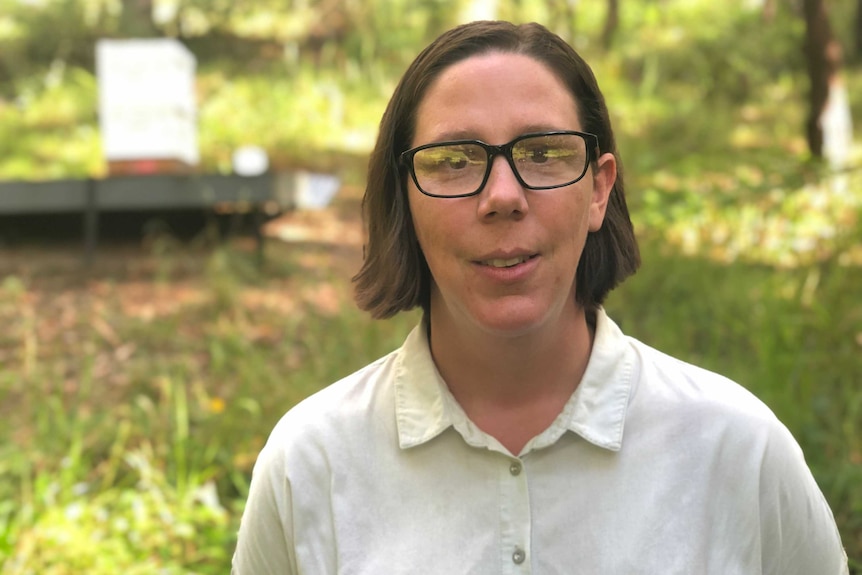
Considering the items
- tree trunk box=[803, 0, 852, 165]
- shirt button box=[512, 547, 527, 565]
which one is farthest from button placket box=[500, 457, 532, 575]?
tree trunk box=[803, 0, 852, 165]

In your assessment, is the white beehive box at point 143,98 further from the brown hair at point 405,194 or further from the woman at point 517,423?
the woman at point 517,423

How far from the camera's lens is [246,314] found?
6.58 metres

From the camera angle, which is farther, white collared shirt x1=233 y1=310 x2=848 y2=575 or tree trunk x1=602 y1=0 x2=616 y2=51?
Result: tree trunk x1=602 y1=0 x2=616 y2=51

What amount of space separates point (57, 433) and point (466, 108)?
3760 millimetres

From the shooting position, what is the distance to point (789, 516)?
1.66 metres

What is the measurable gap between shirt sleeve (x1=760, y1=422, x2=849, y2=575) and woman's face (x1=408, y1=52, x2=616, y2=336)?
1.44ft

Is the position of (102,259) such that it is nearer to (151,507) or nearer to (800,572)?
(151,507)

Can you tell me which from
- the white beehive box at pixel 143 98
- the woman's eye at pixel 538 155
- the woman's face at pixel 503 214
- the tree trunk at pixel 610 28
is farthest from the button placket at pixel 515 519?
the tree trunk at pixel 610 28

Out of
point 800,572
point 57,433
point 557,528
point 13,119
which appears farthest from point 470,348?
point 13,119

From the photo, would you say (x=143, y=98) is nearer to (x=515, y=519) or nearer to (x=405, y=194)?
(x=405, y=194)

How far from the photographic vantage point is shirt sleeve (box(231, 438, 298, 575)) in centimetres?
173

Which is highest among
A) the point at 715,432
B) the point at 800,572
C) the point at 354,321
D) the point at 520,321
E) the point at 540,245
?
the point at 540,245

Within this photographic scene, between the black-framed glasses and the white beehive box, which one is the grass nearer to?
the white beehive box

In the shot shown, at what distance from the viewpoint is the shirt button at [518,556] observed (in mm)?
1593
